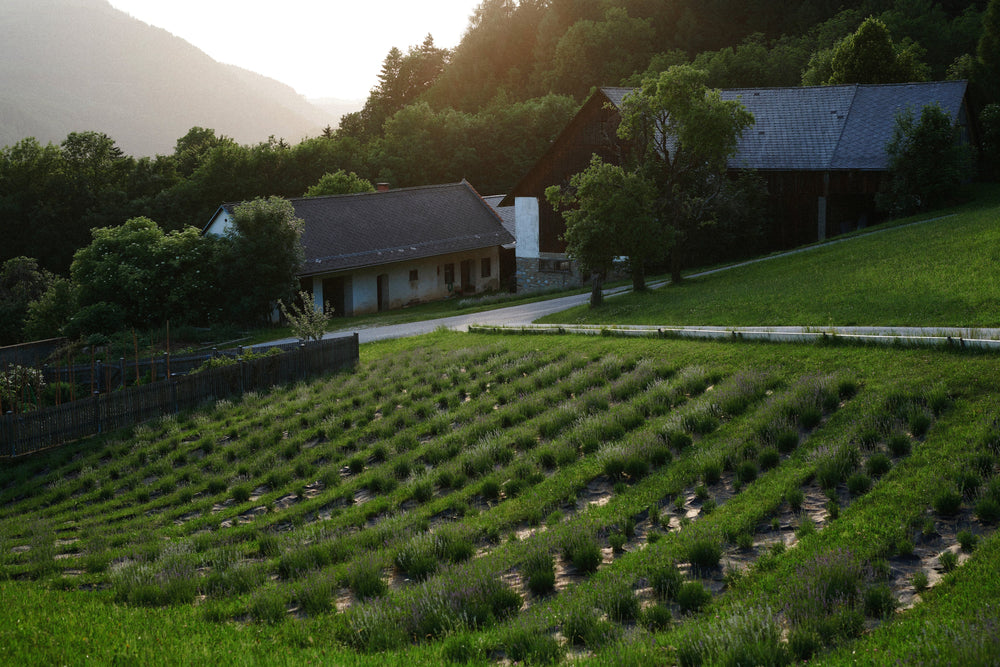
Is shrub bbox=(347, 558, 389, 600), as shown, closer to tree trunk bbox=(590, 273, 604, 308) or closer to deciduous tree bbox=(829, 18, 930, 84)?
tree trunk bbox=(590, 273, 604, 308)

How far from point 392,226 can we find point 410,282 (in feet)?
12.3

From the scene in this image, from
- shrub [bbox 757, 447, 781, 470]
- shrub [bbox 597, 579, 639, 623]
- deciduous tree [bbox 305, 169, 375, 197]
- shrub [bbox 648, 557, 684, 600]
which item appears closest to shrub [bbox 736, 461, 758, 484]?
shrub [bbox 757, 447, 781, 470]

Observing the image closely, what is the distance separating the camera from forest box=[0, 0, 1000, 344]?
6612cm

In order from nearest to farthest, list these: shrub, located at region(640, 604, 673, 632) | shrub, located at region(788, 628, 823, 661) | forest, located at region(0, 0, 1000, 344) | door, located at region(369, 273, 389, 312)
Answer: shrub, located at region(788, 628, 823, 661), shrub, located at region(640, 604, 673, 632), door, located at region(369, 273, 389, 312), forest, located at region(0, 0, 1000, 344)

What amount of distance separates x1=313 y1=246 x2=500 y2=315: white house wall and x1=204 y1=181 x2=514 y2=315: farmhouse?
0.05 metres

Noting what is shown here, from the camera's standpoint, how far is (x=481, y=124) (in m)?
81.3

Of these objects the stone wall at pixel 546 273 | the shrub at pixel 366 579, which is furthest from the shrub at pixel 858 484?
the stone wall at pixel 546 273

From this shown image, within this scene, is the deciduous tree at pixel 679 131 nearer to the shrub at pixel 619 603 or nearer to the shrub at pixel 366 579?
the shrub at pixel 366 579

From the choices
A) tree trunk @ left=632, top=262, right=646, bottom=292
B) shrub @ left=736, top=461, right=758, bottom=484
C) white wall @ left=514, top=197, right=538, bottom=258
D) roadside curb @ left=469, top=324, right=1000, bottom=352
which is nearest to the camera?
shrub @ left=736, top=461, right=758, bottom=484

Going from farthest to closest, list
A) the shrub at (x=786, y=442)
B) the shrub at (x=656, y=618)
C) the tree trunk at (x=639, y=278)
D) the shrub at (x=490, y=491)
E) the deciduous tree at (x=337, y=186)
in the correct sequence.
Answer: the deciduous tree at (x=337, y=186), the tree trunk at (x=639, y=278), the shrub at (x=490, y=491), the shrub at (x=786, y=442), the shrub at (x=656, y=618)

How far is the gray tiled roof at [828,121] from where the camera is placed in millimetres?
40594

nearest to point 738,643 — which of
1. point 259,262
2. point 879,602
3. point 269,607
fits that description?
point 879,602

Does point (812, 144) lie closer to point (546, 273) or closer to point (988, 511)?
point (546, 273)

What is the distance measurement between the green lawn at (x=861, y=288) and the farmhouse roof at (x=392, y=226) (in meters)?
19.4
